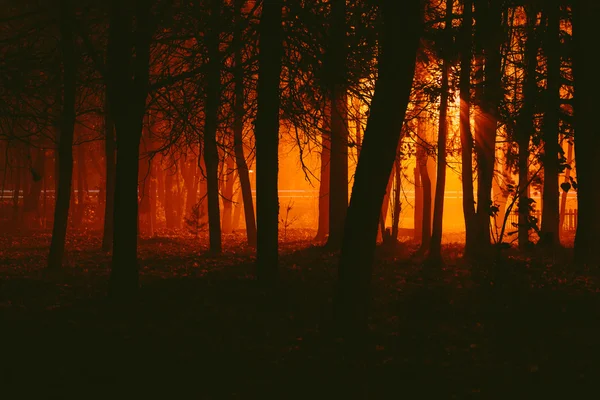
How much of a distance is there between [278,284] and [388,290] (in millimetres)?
1891

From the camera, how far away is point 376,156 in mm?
6711

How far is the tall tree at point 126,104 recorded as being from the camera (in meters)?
8.99

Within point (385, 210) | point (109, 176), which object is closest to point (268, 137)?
point (109, 176)

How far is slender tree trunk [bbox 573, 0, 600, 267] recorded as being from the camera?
36.7 feet

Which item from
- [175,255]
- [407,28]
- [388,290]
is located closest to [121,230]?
[388,290]

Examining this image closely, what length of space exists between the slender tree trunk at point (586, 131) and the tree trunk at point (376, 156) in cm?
608

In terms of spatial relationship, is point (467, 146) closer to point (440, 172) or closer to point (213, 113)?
point (440, 172)

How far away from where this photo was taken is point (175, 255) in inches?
643

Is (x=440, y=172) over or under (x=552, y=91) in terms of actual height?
under

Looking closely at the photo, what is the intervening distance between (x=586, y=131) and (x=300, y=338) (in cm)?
753

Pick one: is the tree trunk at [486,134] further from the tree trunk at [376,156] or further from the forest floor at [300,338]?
the tree trunk at [376,156]

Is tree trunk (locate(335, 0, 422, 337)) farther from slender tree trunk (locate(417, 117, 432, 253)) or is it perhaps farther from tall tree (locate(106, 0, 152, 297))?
slender tree trunk (locate(417, 117, 432, 253))

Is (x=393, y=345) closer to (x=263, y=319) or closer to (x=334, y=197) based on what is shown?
(x=263, y=319)

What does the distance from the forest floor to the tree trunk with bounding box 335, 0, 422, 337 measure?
2.27ft
